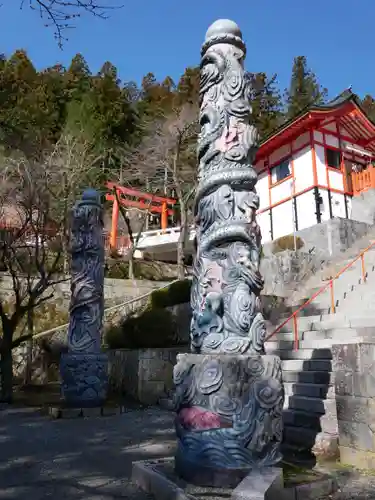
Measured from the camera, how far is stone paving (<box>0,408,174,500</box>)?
4211 millimetres

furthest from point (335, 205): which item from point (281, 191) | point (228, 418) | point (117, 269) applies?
point (228, 418)

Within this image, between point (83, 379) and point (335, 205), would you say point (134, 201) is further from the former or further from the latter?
point (83, 379)

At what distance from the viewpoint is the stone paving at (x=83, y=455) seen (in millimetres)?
4145

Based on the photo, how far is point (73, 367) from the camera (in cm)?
925

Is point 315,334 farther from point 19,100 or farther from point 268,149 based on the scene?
point 19,100

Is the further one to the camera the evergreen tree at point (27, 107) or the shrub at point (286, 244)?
the evergreen tree at point (27, 107)

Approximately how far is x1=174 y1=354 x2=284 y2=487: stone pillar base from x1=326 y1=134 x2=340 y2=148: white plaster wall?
16.7 metres

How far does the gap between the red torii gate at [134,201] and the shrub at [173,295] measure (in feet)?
38.1

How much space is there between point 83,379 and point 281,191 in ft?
43.7

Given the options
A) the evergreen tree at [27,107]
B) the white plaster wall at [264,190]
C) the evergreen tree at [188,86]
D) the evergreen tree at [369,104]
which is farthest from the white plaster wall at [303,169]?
the evergreen tree at [369,104]

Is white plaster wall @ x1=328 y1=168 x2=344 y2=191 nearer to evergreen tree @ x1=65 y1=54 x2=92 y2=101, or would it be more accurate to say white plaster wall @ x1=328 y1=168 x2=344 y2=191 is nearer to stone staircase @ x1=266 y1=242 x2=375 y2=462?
stone staircase @ x1=266 y1=242 x2=375 y2=462

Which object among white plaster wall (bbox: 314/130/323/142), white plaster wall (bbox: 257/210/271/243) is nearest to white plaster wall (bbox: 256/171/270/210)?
white plaster wall (bbox: 257/210/271/243)

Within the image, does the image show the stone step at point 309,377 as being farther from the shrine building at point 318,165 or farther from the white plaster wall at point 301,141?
the white plaster wall at point 301,141

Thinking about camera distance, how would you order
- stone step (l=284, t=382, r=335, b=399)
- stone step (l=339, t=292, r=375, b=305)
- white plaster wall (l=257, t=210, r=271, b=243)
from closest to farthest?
stone step (l=284, t=382, r=335, b=399)
stone step (l=339, t=292, r=375, b=305)
white plaster wall (l=257, t=210, r=271, b=243)
